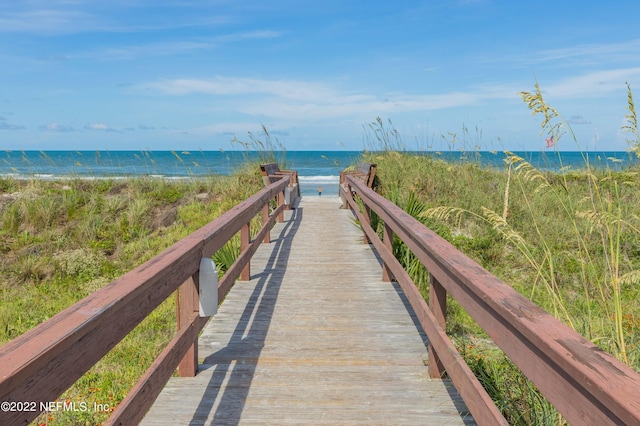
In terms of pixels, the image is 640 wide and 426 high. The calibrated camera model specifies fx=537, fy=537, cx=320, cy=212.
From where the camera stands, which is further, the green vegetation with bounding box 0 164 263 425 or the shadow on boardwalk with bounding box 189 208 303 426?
the green vegetation with bounding box 0 164 263 425

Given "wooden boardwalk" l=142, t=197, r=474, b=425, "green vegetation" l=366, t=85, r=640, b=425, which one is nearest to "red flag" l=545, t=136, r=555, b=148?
"green vegetation" l=366, t=85, r=640, b=425

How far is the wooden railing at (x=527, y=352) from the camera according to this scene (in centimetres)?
138

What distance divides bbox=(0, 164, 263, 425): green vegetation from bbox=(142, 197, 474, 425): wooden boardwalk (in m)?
0.99

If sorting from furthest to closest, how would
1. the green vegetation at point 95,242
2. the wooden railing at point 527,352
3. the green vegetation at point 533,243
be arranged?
the green vegetation at point 95,242 → the green vegetation at point 533,243 → the wooden railing at point 527,352

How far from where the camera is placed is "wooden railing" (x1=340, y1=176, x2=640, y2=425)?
1.38 metres

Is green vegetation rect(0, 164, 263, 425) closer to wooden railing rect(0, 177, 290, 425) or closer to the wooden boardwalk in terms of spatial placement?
the wooden boardwalk


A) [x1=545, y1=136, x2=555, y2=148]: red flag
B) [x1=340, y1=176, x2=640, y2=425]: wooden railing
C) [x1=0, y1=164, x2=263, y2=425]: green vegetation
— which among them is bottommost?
[x1=0, y1=164, x2=263, y2=425]: green vegetation

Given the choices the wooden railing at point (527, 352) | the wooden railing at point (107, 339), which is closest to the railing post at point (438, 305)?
the wooden railing at point (527, 352)

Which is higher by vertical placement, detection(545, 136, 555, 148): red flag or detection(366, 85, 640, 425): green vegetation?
detection(545, 136, 555, 148): red flag

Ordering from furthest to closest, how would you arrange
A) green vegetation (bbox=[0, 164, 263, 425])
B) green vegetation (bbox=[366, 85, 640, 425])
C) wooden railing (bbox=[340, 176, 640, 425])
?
green vegetation (bbox=[0, 164, 263, 425]) → green vegetation (bbox=[366, 85, 640, 425]) → wooden railing (bbox=[340, 176, 640, 425])

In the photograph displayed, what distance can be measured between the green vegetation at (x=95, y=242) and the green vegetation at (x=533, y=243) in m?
2.96

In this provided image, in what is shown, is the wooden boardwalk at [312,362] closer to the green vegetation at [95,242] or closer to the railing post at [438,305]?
the railing post at [438,305]

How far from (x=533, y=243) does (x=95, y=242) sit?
878 centimetres

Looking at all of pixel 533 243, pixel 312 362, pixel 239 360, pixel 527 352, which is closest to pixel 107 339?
pixel 527 352
